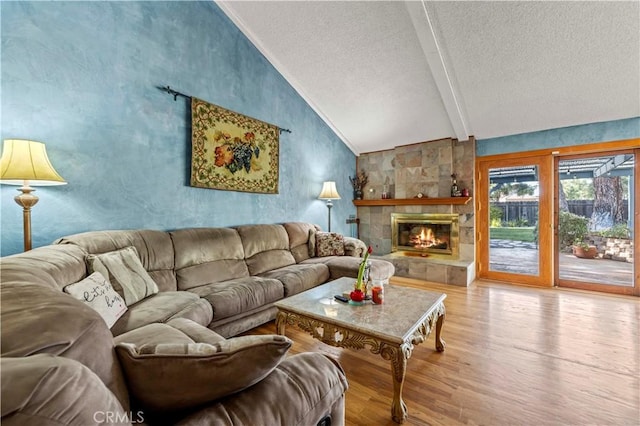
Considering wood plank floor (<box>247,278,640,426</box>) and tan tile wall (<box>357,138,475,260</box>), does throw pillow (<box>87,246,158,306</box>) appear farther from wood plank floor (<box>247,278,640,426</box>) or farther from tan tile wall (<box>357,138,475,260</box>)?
tan tile wall (<box>357,138,475,260</box>)

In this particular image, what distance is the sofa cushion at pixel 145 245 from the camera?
2.06 meters

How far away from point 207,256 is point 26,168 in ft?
4.80

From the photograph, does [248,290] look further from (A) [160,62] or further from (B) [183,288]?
(A) [160,62]

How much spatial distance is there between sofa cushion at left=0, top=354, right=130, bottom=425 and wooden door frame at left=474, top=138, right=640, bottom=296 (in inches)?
195

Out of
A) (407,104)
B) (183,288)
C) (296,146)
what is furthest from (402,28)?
(183,288)

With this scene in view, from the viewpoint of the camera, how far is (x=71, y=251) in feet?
5.93

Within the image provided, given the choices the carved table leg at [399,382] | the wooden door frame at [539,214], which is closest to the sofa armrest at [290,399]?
the carved table leg at [399,382]

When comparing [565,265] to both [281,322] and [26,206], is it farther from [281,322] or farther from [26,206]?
[26,206]

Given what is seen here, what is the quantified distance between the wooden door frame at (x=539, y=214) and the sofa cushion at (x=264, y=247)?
124 inches

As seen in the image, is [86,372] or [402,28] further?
[402,28]

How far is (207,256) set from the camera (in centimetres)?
277

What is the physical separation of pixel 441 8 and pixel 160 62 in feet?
9.27

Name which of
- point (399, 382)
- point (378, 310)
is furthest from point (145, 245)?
point (399, 382)

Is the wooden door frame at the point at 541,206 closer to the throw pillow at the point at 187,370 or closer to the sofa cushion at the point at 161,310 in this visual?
the sofa cushion at the point at 161,310
